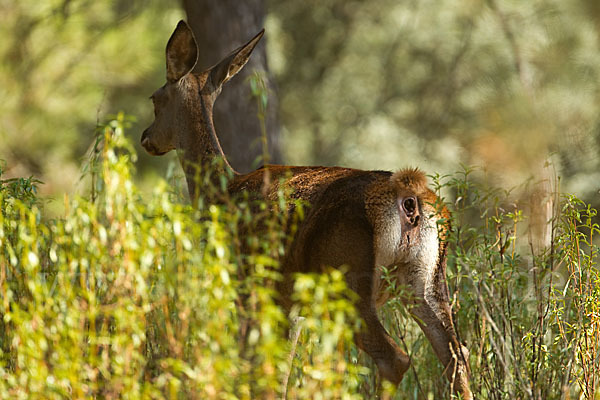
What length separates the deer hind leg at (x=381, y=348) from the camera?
15.1ft

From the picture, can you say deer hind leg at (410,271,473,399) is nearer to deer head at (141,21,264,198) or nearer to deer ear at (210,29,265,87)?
deer head at (141,21,264,198)

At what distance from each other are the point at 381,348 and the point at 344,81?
13.5 metres

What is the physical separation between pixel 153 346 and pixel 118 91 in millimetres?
10156

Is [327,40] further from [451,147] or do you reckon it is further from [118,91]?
[118,91]

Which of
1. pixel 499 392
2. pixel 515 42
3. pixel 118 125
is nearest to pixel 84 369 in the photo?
pixel 118 125

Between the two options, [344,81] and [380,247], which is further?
[344,81]

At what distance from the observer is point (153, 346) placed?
12.9 ft

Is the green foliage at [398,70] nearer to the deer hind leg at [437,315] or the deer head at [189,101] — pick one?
the deer head at [189,101]

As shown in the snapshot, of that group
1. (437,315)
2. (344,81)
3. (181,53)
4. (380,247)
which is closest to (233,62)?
(181,53)

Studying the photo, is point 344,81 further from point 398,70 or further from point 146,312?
point 146,312

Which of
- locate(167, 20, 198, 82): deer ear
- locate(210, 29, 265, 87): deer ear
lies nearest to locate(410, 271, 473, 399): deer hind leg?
locate(210, 29, 265, 87): deer ear

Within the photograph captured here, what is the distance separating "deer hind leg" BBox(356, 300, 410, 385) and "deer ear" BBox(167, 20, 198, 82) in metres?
2.35

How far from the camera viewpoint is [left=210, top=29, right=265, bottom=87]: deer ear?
233 inches

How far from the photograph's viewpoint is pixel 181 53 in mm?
6160
